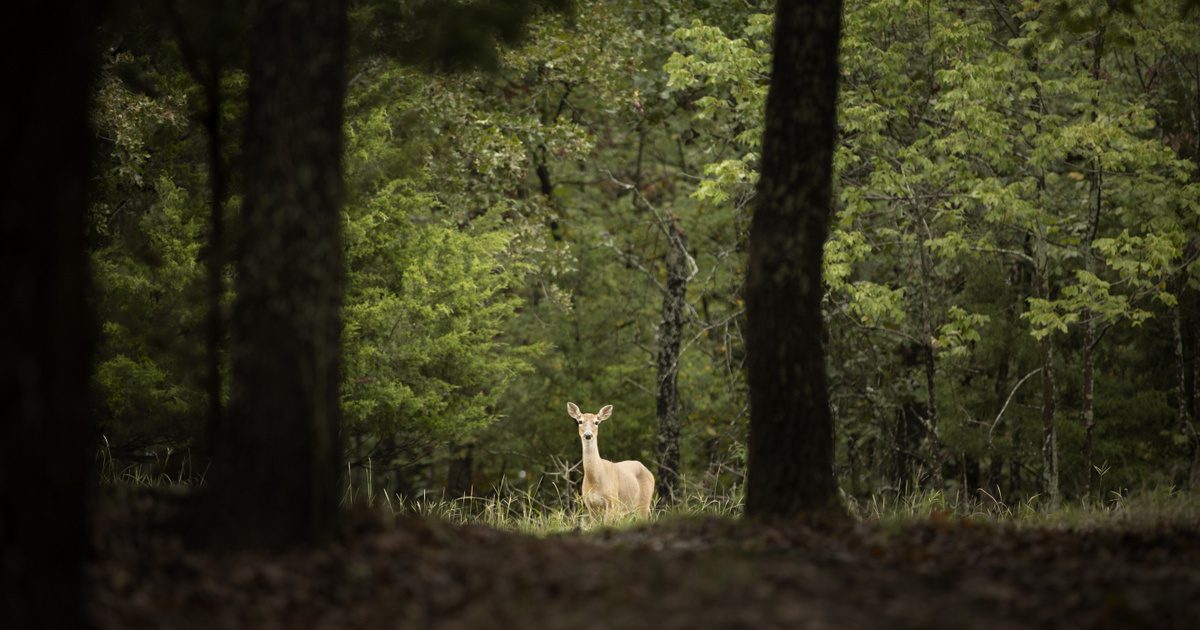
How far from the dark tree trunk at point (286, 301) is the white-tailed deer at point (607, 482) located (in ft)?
23.3

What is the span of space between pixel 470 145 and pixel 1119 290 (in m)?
9.89

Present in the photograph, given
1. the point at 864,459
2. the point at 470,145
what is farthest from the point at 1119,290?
the point at 470,145

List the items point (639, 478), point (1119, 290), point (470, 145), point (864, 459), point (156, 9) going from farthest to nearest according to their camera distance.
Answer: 1. point (864, 459)
2. point (1119, 290)
3. point (470, 145)
4. point (639, 478)
5. point (156, 9)

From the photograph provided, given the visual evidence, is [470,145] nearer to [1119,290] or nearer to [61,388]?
[1119,290]

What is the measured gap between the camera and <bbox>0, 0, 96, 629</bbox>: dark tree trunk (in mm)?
4148

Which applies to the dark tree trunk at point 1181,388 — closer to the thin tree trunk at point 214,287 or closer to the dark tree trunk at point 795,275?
the dark tree trunk at point 795,275

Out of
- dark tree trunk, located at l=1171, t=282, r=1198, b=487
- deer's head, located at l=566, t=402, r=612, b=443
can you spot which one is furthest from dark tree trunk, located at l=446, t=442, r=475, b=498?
dark tree trunk, located at l=1171, t=282, r=1198, b=487

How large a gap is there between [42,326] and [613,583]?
2509 millimetres

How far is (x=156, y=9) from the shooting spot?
884 cm

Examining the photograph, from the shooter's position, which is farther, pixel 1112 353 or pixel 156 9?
pixel 1112 353

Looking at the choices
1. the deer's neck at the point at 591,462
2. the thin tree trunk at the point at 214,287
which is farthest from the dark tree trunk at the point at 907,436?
the thin tree trunk at the point at 214,287

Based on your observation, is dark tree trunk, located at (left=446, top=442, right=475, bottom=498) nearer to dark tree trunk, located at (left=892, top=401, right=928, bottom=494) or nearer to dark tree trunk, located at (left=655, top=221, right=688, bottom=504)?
dark tree trunk, located at (left=655, top=221, right=688, bottom=504)

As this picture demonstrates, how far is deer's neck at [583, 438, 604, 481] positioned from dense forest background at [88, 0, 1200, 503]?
0.75ft

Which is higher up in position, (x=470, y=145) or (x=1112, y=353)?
(x=470, y=145)
